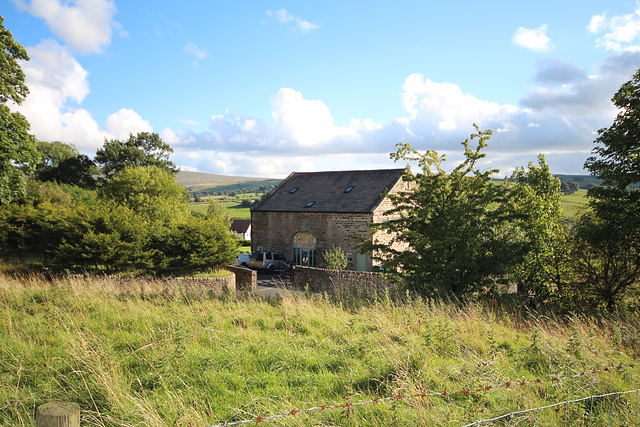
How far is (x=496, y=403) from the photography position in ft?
13.7

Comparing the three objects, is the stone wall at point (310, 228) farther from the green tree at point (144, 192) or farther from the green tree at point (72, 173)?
the green tree at point (72, 173)

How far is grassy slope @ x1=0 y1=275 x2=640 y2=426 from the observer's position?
3938 mm

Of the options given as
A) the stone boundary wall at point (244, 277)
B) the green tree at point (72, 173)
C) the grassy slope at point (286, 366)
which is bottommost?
the stone boundary wall at point (244, 277)

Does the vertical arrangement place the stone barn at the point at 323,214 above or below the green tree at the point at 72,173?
below

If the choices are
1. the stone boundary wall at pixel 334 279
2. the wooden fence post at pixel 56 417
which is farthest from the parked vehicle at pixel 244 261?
the wooden fence post at pixel 56 417

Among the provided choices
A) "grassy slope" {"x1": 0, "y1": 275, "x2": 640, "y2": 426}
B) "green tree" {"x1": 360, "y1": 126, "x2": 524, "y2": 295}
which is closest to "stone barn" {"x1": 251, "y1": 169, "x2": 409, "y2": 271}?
"green tree" {"x1": 360, "y1": 126, "x2": 524, "y2": 295}

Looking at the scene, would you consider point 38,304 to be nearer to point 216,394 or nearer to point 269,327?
point 269,327

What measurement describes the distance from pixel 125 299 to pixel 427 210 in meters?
7.71

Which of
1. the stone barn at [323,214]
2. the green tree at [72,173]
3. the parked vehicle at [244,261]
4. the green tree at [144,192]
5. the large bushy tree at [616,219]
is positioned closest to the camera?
the large bushy tree at [616,219]

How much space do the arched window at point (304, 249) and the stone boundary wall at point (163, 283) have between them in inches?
430

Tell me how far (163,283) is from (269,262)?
47.4ft

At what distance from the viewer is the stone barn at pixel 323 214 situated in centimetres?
2642

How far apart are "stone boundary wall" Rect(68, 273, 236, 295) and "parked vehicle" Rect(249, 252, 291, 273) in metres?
9.05

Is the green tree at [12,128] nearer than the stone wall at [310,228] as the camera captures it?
Yes
